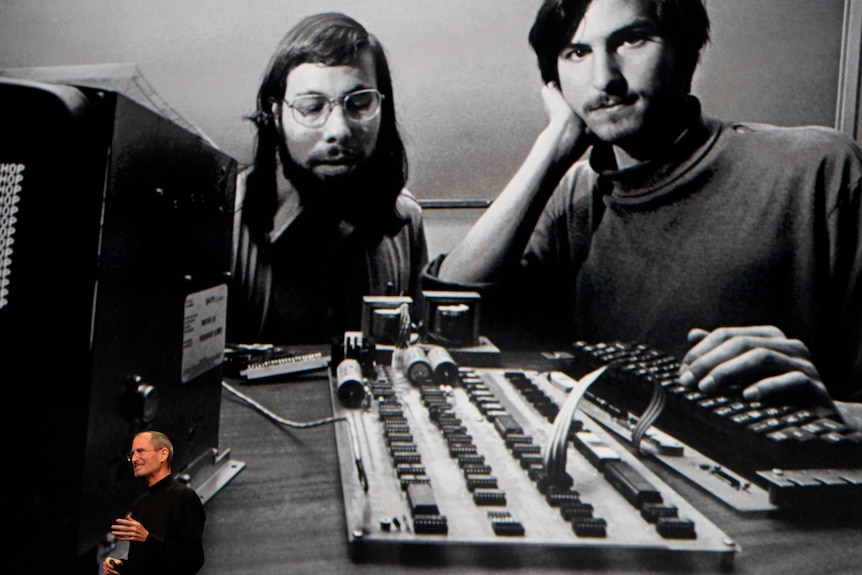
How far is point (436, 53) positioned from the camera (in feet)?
4.46

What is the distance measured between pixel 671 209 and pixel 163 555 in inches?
44.2

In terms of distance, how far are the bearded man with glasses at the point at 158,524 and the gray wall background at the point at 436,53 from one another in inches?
37.1

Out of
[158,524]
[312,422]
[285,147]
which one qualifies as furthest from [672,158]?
[158,524]

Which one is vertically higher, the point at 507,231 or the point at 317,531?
the point at 507,231

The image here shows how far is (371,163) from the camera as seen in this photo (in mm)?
1424

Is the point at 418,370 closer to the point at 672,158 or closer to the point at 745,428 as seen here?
the point at 745,428

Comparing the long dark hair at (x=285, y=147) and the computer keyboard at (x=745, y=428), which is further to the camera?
the long dark hair at (x=285, y=147)

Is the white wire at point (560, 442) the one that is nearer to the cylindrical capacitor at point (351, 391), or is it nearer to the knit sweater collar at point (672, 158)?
the cylindrical capacitor at point (351, 391)

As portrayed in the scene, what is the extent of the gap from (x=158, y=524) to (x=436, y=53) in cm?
104

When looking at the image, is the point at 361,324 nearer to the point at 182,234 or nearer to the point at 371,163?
the point at 371,163

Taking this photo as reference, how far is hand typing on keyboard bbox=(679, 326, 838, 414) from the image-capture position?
104 centimetres

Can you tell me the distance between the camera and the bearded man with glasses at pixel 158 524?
559 mm

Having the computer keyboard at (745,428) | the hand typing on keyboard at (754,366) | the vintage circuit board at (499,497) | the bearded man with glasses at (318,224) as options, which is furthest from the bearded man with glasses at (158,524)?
the bearded man with glasses at (318,224)

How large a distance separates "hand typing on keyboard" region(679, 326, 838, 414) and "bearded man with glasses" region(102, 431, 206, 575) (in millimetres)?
750
